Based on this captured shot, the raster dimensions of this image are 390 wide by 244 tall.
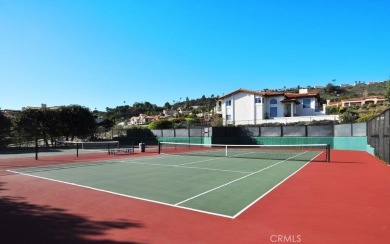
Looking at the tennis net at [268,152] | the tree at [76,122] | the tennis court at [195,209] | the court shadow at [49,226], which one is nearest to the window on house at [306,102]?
the tennis net at [268,152]

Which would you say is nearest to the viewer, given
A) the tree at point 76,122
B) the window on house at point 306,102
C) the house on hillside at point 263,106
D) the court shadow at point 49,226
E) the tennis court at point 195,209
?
the court shadow at point 49,226

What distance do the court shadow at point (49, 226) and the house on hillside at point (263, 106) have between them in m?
45.3

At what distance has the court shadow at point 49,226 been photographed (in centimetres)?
558

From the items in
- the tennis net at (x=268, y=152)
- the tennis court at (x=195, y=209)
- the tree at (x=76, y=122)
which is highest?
the tree at (x=76, y=122)

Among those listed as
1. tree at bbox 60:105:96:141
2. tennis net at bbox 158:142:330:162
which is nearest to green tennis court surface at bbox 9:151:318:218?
tennis net at bbox 158:142:330:162

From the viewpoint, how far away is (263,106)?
53.8m

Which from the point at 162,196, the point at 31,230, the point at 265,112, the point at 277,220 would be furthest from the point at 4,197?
the point at 265,112

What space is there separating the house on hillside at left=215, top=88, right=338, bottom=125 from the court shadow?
149 ft

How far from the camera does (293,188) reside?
10.2 meters

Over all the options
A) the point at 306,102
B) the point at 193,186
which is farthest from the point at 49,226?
the point at 306,102

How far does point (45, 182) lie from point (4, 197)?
2.54 meters

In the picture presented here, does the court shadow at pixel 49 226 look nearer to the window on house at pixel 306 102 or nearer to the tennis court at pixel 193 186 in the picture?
the tennis court at pixel 193 186

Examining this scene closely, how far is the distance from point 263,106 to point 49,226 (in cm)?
5015

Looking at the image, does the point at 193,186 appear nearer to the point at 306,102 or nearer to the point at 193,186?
the point at 193,186
